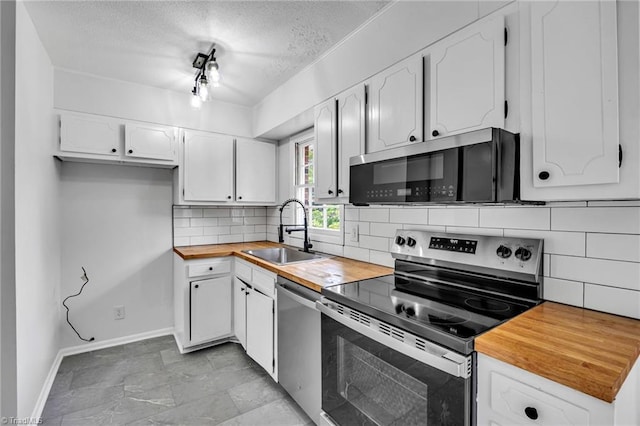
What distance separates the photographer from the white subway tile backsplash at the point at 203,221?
3227mm

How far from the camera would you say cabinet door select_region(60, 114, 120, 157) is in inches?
95.5

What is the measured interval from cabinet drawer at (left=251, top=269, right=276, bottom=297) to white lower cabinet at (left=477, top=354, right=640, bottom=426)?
142 cm

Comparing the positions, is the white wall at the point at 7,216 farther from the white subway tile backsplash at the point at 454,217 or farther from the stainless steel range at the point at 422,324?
the white subway tile backsplash at the point at 454,217

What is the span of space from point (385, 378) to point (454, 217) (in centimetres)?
91

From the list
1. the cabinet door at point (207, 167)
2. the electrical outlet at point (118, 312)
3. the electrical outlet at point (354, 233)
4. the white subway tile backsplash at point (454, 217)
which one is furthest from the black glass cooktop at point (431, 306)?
the electrical outlet at point (118, 312)

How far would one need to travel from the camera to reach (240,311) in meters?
2.69

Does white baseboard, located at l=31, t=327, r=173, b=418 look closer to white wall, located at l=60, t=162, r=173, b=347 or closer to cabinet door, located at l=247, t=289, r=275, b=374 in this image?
white wall, located at l=60, t=162, r=173, b=347

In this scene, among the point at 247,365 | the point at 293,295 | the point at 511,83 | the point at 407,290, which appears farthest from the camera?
the point at 247,365

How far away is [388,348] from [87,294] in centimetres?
286

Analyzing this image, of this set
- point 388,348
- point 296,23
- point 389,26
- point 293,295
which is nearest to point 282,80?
point 296,23

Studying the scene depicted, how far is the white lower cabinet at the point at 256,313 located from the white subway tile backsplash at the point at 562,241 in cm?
150

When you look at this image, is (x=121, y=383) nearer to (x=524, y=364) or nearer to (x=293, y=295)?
(x=293, y=295)

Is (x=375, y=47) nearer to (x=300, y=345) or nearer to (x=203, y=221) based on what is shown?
(x=300, y=345)

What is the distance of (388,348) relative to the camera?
1.21m
